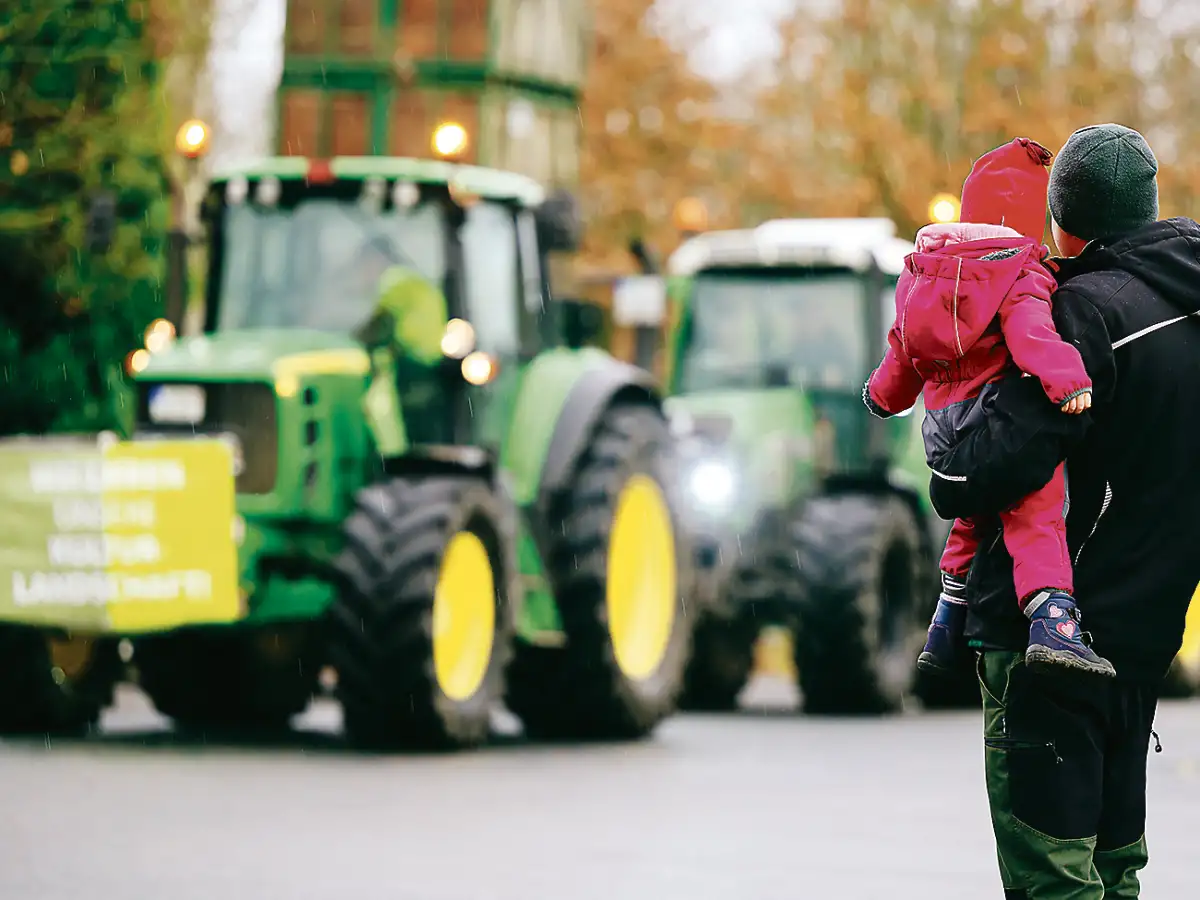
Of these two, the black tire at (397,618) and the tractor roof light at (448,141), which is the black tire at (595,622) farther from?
the tractor roof light at (448,141)

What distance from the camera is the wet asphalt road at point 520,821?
8.78 metres

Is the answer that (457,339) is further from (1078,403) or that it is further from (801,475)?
(1078,403)

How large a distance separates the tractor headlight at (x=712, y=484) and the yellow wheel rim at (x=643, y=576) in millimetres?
1700

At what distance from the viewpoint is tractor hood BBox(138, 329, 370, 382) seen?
42.1 ft

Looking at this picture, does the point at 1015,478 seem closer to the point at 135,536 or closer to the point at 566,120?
the point at 135,536

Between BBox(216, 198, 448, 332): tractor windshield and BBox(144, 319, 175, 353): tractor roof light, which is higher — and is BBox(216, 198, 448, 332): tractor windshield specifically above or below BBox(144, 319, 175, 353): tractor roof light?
above

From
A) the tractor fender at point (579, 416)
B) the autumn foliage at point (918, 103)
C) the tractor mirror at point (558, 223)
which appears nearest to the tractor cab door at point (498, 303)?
the tractor mirror at point (558, 223)

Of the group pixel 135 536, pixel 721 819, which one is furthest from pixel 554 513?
pixel 721 819

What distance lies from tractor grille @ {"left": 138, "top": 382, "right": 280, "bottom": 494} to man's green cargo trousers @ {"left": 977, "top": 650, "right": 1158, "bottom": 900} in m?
7.52

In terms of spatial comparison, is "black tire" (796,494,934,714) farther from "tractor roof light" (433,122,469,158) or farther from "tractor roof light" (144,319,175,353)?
"tractor roof light" (144,319,175,353)

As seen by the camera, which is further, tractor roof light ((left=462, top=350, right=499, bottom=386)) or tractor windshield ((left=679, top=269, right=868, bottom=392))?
tractor windshield ((left=679, top=269, right=868, bottom=392))

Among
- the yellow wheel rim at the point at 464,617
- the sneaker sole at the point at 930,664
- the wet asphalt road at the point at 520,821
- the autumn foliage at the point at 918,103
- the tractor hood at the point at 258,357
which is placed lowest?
the wet asphalt road at the point at 520,821

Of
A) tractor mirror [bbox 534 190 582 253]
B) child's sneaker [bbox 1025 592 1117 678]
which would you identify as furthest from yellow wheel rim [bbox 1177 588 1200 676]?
child's sneaker [bbox 1025 592 1117 678]

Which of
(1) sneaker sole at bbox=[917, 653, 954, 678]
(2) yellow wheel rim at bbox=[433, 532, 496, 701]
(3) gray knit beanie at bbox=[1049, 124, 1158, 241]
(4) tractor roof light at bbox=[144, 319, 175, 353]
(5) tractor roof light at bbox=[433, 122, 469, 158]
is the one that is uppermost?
(5) tractor roof light at bbox=[433, 122, 469, 158]
